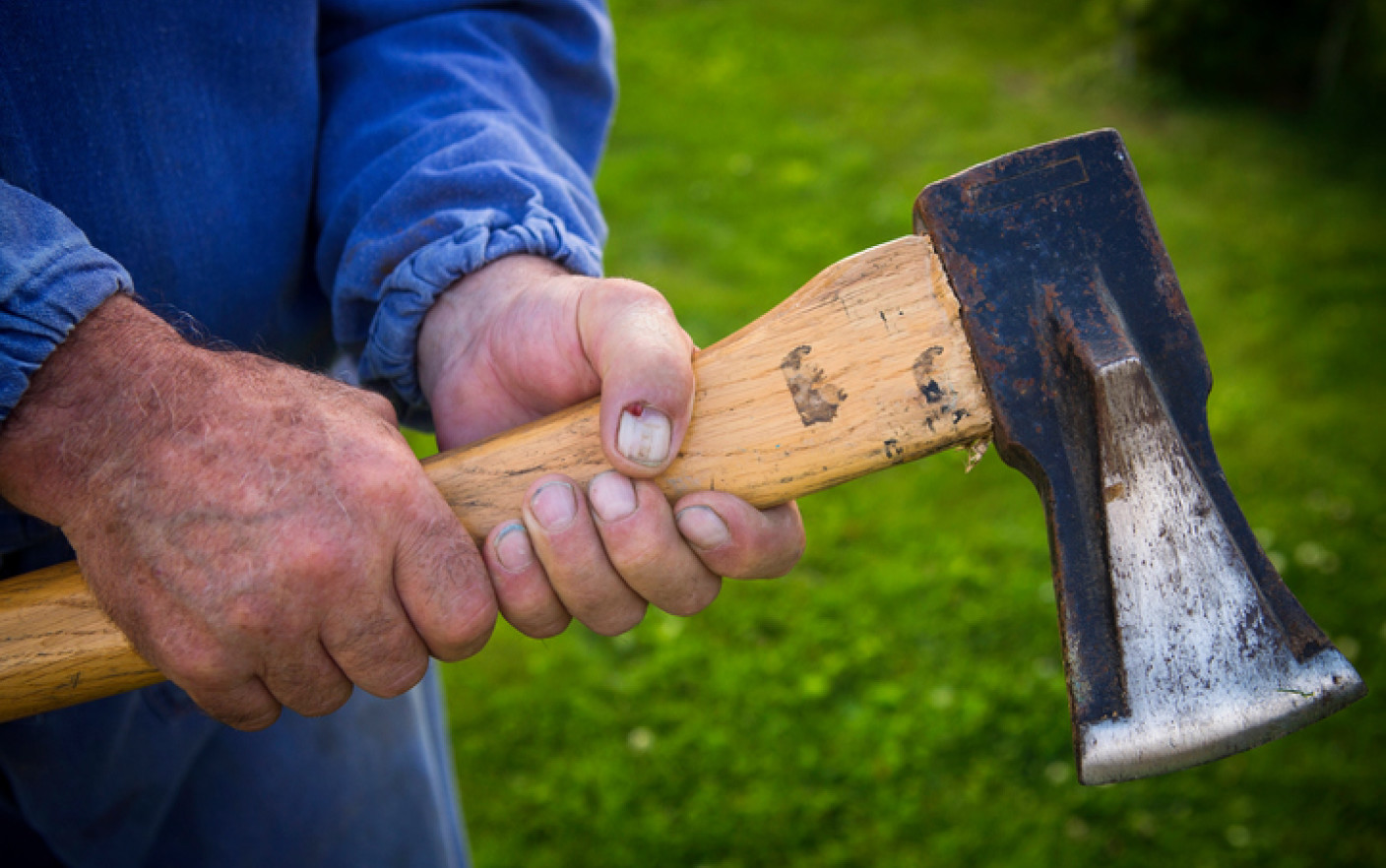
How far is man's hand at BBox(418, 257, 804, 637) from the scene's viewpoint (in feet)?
4.36

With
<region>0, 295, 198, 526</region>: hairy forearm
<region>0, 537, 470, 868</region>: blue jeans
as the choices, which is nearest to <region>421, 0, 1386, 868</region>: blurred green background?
<region>0, 537, 470, 868</region>: blue jeans

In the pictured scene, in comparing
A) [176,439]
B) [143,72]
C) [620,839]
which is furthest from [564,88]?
[620,839]

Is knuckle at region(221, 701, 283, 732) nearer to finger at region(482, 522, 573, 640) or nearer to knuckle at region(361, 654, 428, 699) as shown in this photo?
knuckle at region(361, 654, 428, 699)

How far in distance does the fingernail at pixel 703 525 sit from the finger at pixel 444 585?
12.8 inches

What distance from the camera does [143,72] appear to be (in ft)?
4.39

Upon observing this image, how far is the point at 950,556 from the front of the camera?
3832mm

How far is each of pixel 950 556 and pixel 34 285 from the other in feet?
11.4

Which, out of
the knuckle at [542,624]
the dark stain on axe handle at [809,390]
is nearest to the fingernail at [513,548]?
the knuckle at [542,624]

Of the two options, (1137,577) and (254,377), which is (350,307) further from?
(1137,577)

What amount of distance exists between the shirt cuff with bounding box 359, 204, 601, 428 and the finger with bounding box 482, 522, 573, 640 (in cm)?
40

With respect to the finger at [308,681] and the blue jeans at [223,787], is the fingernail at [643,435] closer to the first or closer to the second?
the finger at [308,681]

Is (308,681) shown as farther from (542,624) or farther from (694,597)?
(694,597)

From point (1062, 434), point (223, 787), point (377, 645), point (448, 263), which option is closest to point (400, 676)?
point (377, 645)

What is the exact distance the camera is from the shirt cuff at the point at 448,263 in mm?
1461
